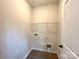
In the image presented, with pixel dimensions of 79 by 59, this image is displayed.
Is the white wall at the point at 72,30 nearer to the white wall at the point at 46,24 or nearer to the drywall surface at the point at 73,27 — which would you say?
the drywall surface at the point at 73,27

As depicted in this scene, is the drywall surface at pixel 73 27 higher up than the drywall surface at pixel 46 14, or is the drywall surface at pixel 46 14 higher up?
the drywall surface at pixel 46 14

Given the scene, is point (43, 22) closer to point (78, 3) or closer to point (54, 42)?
point (54, 42)

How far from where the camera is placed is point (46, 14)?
4.05m

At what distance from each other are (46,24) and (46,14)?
1.78ft

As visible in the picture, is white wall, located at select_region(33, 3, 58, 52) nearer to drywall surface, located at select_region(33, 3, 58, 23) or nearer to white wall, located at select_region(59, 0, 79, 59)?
drywall surface, located at select_region(33, 3, 58, 23)

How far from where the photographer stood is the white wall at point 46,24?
3.94 meters

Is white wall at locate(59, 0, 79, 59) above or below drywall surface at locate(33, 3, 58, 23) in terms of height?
below

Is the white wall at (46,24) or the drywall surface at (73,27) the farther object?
the white wall at (46,24)

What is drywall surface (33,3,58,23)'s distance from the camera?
12.9 ft

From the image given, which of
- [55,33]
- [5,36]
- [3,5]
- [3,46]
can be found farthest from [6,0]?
[55,33]

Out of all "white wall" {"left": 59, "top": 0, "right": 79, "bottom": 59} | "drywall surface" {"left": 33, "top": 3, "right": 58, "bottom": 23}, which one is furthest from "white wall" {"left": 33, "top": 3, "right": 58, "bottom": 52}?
"white wall" {"left": 59, "top": 0, "right": 79, "bottom": 59}

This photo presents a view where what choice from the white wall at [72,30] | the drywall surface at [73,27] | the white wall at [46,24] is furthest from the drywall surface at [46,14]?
the drywall surface at [73,27]

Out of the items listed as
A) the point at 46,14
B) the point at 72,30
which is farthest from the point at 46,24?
the point at 72,30

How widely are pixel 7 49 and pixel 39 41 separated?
2480mm
